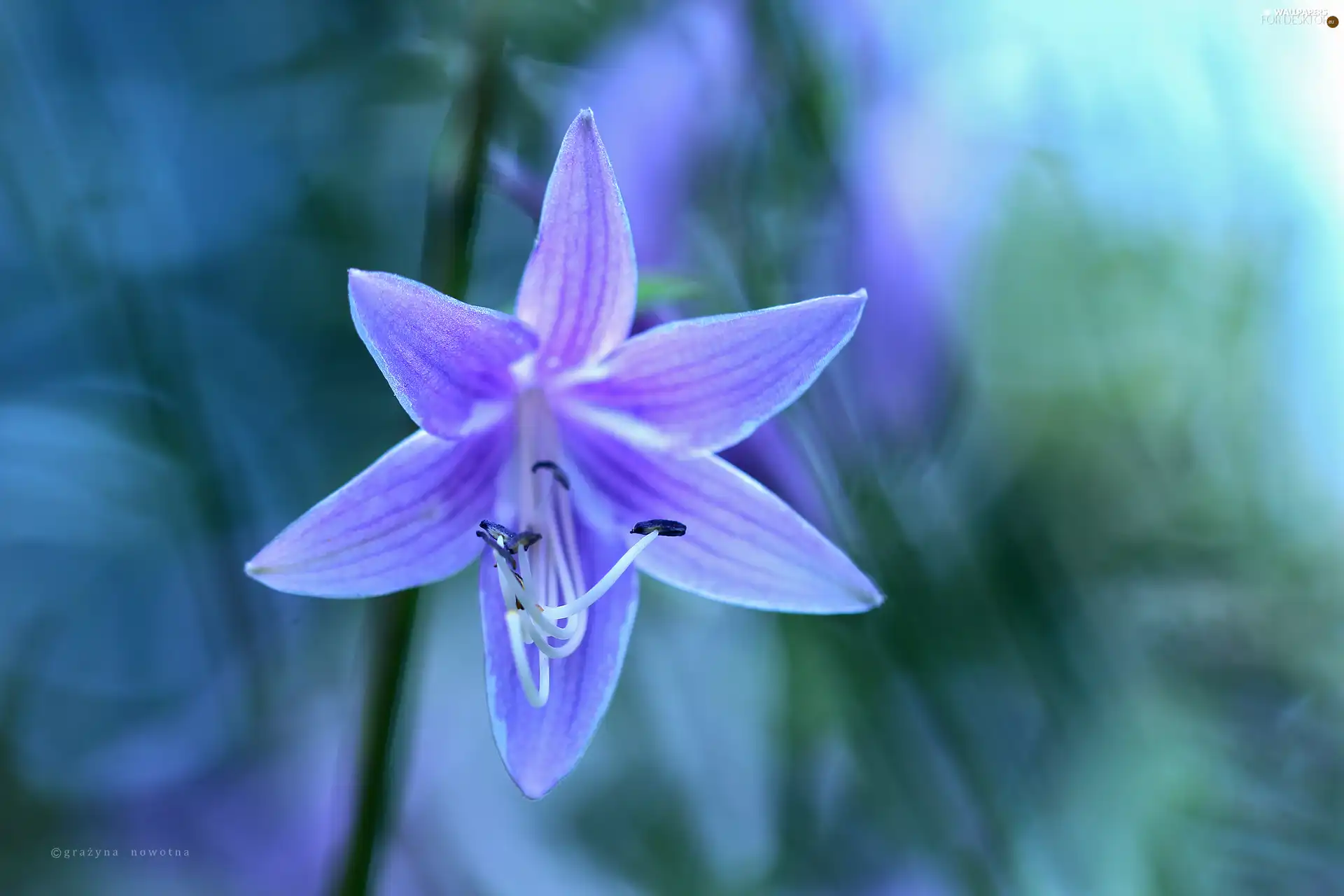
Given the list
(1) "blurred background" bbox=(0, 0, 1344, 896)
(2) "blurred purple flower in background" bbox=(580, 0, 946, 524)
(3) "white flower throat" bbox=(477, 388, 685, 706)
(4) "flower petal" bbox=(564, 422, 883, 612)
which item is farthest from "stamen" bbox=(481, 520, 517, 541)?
(2) "blurred purple flower in background" bbox=(580, 0, 946, 524)

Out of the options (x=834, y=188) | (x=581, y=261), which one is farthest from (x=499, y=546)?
(x=834, y=188)

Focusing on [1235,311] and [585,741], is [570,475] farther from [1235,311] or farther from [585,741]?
[1235,311]

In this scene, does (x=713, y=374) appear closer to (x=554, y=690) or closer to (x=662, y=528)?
(x=662, y=528)

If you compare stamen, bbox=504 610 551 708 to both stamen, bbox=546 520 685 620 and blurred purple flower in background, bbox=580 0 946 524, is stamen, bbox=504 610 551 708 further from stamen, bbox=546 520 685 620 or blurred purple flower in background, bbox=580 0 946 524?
blurred purple flower in background, bbox=580 0 946 524

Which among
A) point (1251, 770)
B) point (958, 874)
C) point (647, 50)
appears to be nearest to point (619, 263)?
point (647, 50)

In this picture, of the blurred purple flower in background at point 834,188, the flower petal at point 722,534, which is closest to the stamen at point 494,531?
the flower petal at point 722,534

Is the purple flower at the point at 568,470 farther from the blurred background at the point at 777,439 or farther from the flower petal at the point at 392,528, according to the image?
the blurred background at the point at 777,439
